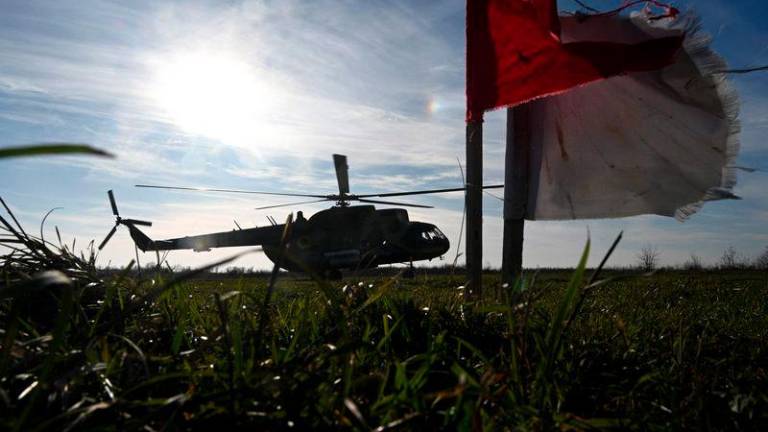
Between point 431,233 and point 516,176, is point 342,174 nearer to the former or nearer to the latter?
point 431,233

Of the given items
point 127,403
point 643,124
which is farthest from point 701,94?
point 127,403

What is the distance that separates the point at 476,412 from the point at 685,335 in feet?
4.10

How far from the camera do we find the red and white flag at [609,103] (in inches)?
112

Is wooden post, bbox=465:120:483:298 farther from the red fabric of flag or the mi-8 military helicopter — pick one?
the mi-8 military helicopter

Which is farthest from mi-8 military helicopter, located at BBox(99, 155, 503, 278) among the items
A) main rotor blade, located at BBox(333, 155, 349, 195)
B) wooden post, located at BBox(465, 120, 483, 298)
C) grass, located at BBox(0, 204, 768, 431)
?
grass, located at BBox(0, 204, 768, 431)

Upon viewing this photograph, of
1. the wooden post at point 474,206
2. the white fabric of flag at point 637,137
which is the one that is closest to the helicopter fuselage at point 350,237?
the wooden post at point 474,206

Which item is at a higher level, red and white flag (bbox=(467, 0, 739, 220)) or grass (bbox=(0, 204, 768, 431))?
red and white flag (bbox=(467, 0, 739, 220))

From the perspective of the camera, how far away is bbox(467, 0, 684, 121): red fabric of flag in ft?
9.12

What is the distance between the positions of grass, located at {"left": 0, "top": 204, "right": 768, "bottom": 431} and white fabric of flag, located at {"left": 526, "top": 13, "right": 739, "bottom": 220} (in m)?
1.21

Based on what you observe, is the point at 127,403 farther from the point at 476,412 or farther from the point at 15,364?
the point at 476,412

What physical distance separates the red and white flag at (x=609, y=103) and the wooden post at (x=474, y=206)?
0.57 ft

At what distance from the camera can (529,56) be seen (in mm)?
3070

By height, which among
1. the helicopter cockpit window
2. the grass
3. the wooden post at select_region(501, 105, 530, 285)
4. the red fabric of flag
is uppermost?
the red fabric of flag

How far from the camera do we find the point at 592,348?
5.38ft
